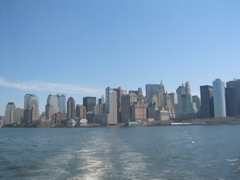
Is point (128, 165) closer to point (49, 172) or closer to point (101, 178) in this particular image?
point (101, 178)

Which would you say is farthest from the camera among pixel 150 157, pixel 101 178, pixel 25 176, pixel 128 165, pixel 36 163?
pixel 150 157

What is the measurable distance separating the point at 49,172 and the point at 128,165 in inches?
378

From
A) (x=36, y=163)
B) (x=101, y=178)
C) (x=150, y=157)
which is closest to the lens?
(x=101, y=178)

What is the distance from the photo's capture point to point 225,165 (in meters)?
34.6

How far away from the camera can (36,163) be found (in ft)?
122

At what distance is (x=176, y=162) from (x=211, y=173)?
6.79 meters

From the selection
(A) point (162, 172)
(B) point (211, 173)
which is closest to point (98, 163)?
(A) point (162, 172)

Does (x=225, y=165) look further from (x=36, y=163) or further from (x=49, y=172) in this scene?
(x=36, y=163)

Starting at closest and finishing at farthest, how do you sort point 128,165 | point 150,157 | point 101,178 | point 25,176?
point 101,178 → point 25,176 → point 128,165 → point 150,157

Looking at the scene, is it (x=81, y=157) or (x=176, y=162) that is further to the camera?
(x=81, y=157)

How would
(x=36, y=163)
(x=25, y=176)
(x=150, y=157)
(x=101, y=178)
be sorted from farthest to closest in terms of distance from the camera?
(x=150, y=157)
(x=36, y=163)
(x=25, y=176)
(x=101, y=178)

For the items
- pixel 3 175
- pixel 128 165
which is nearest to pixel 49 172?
pixel 3 175

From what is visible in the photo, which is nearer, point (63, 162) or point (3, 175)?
point (3, 175)

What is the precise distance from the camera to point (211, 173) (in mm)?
30391
